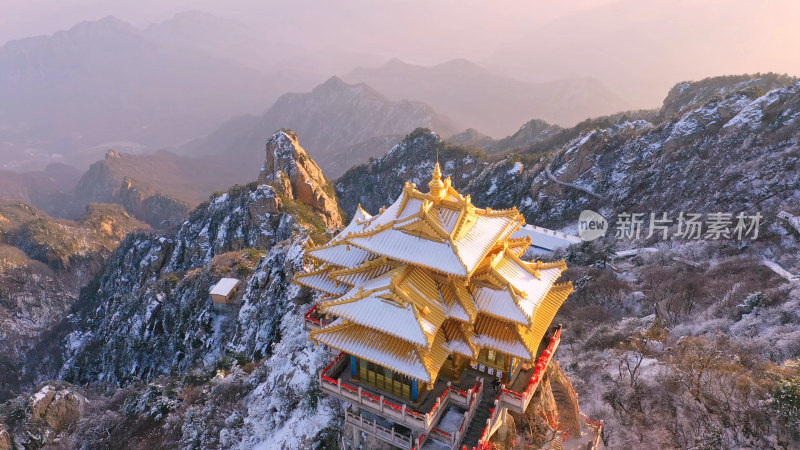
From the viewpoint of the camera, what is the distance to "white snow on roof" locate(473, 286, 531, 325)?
707 inches

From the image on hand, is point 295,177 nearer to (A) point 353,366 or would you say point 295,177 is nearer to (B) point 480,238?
(A) point 353,366

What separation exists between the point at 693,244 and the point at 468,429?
3980 centimetres

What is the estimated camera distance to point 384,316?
1769 centimetres

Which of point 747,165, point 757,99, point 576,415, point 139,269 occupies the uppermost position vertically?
point 757,99

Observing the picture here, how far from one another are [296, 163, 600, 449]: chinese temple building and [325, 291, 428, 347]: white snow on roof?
40 millimetres

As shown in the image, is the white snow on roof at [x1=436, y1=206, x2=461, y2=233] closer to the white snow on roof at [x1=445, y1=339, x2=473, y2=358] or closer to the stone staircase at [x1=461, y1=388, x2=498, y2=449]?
the white snow on roof at [x1=445, y1=339, x2=473, y2=358]

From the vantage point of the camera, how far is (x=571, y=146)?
80.2m

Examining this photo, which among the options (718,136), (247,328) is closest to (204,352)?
(247,328)

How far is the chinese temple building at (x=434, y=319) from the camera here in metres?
17.9

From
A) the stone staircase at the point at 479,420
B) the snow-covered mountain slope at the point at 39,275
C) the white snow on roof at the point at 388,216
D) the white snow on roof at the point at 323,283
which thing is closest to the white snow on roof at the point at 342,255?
the white snow on roof at the point at 323,283

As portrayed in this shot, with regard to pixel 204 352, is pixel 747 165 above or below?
above

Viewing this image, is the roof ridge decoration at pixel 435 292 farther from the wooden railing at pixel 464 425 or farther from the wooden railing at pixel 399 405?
the wooden railing at pixel 464 425

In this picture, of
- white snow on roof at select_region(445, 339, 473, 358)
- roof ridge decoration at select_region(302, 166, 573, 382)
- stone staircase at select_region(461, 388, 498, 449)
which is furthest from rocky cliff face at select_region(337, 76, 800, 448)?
white snow on roof at select_region(445, 339, 473, 358)

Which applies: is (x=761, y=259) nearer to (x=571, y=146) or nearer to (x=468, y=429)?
(x=468, y=429)
